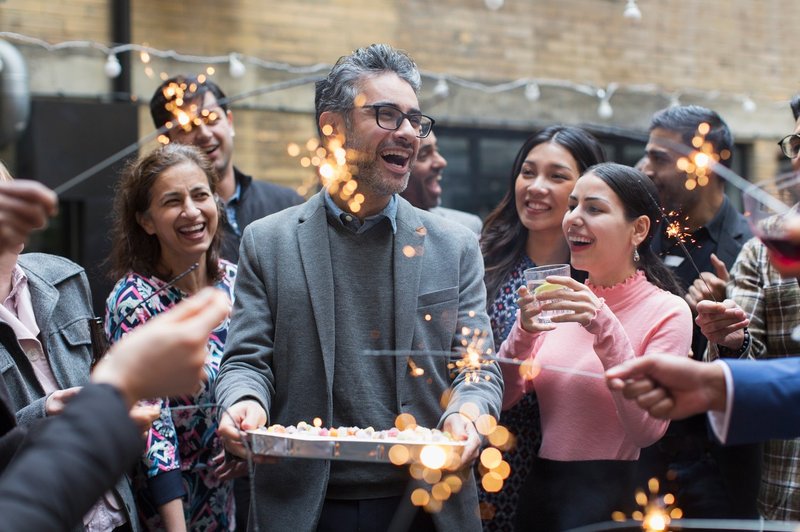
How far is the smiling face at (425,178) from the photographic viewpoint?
4.39 meters

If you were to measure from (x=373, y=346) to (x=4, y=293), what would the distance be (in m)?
1.16

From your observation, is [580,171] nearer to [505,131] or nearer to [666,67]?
[505,131]

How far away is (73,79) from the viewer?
6.68 metres

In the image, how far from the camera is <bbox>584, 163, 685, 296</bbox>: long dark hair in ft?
9.27

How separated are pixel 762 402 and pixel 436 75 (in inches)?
253

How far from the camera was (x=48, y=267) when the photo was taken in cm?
292

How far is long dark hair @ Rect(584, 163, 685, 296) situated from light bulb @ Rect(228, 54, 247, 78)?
4.64 meters

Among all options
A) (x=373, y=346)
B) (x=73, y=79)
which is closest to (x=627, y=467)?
(x=373, y=346)

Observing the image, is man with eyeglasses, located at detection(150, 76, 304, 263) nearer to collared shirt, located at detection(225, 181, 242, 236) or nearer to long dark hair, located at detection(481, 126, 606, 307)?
collared shirt, located at detection(225, 181, 242, 236)

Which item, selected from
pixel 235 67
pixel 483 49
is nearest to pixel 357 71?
pixel 235 67

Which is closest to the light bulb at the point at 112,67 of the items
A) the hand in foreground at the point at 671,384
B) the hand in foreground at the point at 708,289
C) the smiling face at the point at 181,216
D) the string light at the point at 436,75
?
the string light at the point at 436,75

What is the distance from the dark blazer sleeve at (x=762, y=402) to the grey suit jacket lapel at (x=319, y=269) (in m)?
1.13

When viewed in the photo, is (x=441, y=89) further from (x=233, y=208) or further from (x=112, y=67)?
(x=233, y=208)

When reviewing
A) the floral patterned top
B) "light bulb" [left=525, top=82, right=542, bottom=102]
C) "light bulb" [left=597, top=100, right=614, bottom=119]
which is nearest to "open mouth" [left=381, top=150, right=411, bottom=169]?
Result: the floral patterned top
